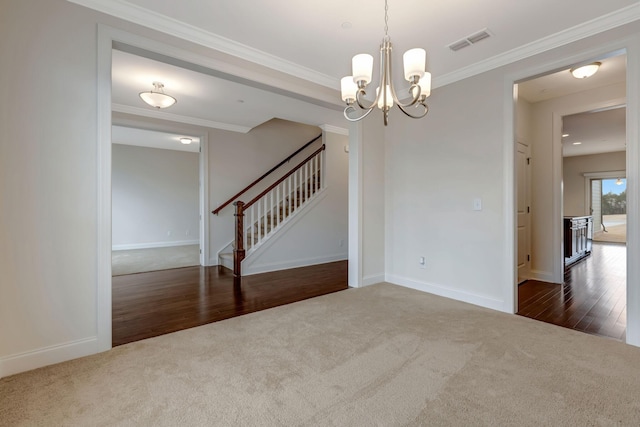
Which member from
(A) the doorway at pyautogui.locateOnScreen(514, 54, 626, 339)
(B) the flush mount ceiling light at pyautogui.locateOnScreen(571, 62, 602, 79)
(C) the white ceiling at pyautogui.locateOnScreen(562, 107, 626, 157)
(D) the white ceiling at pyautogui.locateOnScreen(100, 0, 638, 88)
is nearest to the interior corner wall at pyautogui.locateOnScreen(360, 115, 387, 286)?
(D) the white ceiling at pyautogui.locateOnScreen(100, 0, 638, 88)

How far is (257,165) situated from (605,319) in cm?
576

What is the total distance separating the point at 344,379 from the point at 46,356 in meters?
2.07

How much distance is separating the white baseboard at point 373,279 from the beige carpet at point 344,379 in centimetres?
131

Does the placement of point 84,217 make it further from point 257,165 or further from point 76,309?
point 257,165

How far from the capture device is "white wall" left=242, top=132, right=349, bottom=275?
5137 mm

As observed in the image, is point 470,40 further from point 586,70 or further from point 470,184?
point 586,70

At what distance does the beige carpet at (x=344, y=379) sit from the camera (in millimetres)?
1536

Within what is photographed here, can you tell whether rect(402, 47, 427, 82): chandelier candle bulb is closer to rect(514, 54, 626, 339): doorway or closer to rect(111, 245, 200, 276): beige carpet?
rect(514, 54, 626, 339): doorway

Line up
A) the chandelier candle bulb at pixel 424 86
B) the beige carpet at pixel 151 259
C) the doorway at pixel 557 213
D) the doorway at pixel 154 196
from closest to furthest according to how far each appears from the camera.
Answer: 1. the chandelier candle bulb at pixel 424 86
2. the doorway at pixel 557 213
3. the beige carpet at pixel 151 259
4. the doorway at pixel 154 196

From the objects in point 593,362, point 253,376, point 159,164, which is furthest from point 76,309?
point 159,164

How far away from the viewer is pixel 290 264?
17.6ft

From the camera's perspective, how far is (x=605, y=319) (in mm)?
2885

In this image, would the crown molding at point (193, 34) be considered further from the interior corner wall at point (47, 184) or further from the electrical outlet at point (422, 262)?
the electrical outlet at point (422, 262)

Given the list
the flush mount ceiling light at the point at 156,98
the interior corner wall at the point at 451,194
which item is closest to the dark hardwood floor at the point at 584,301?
the interior corner wall at the point at 451,194
